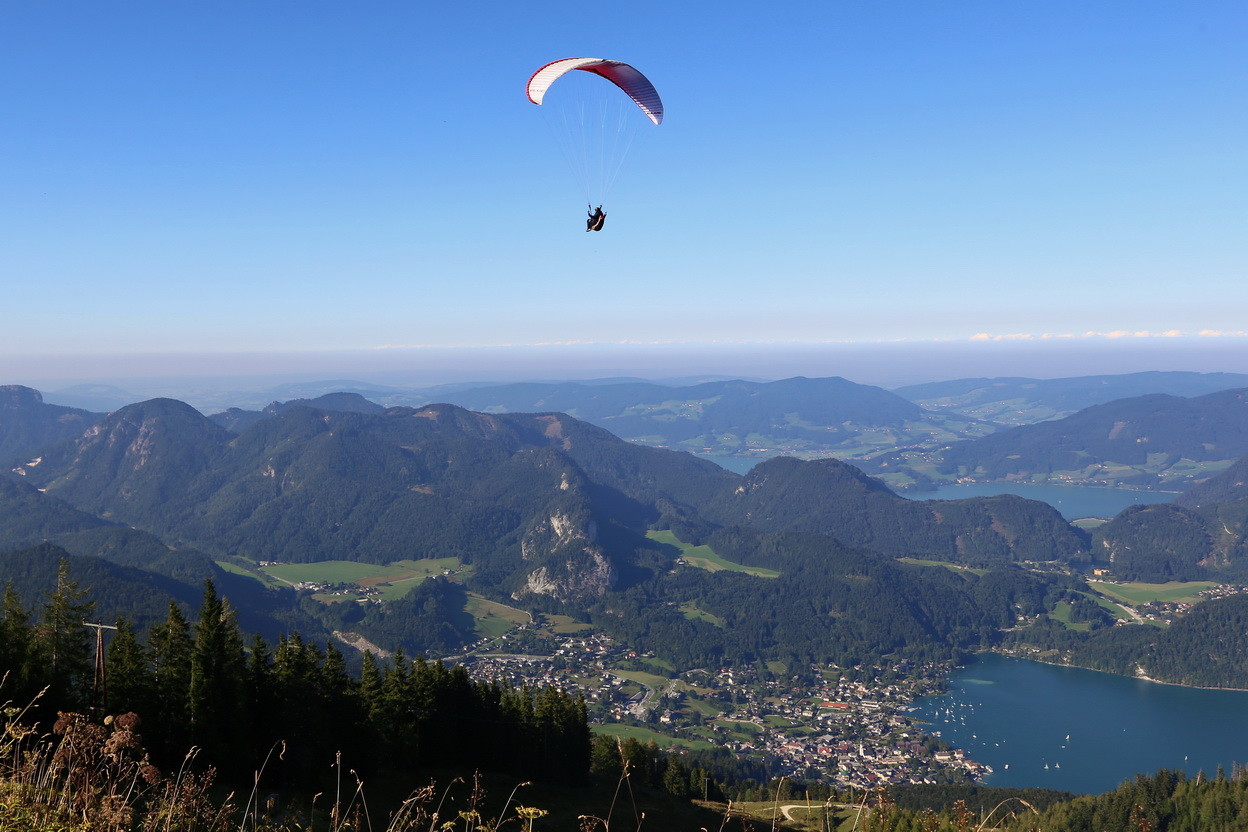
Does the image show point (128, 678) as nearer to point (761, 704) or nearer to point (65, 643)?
point (65, 643)

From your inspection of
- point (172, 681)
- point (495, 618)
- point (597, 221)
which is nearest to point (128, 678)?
point (172, 681)

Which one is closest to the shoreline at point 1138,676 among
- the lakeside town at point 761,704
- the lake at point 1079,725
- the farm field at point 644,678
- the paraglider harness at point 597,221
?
the lake at point 1079,725

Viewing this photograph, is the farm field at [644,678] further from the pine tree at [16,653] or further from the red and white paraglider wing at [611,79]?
the red and white paraglider wing at [611,79]

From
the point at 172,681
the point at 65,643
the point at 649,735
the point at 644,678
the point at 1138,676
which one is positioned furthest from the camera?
the point at 1138,676

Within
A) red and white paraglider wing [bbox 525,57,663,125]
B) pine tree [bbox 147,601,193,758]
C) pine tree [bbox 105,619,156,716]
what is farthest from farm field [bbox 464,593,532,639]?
red and white paraglider wing [bbox 525,57,663,125]

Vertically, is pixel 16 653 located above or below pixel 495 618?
above

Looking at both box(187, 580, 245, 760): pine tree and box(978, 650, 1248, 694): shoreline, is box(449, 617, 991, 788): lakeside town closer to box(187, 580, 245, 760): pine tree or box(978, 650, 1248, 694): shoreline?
box(978, 650, 1248, 694): shoreline

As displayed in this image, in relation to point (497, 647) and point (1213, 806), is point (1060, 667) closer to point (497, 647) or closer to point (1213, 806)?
point (1213, 806)
